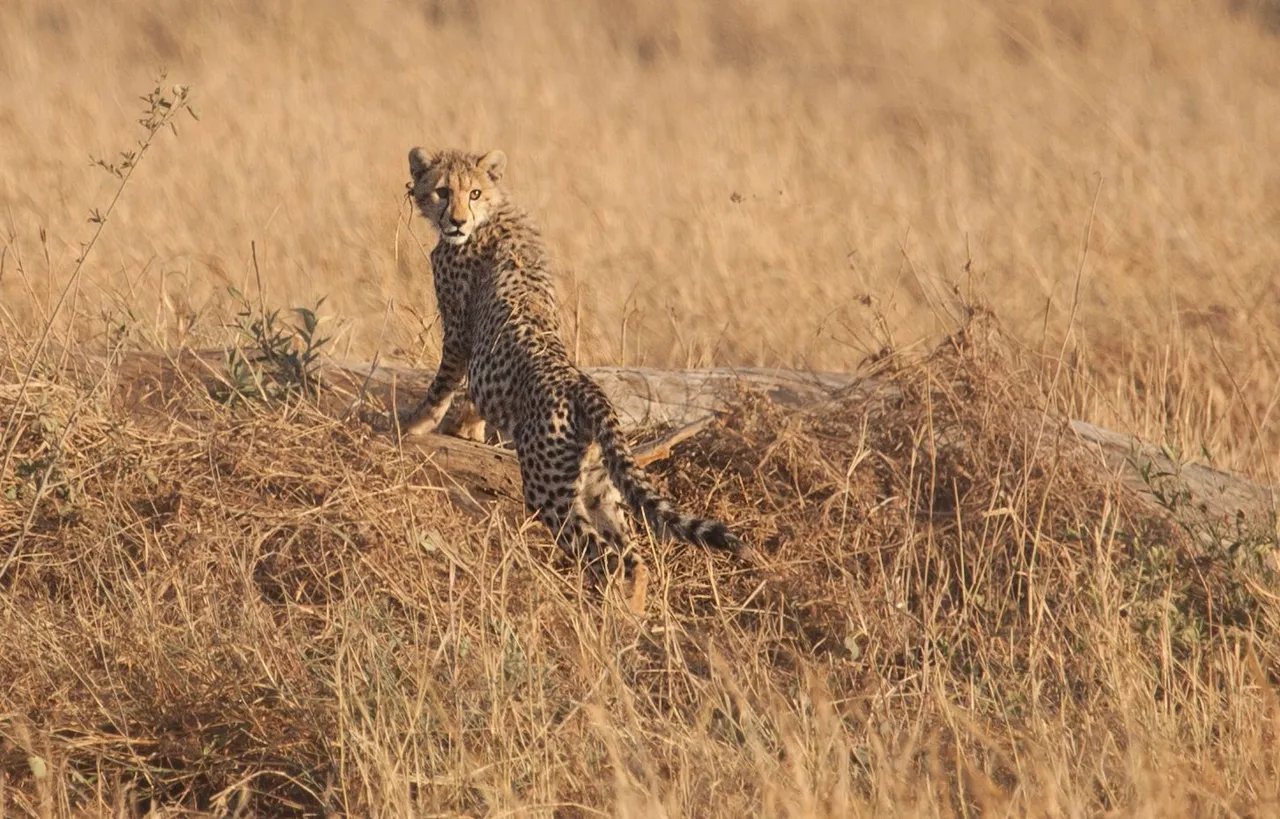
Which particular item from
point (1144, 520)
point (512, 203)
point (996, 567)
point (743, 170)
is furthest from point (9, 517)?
point (743, 170)

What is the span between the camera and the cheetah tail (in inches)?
147

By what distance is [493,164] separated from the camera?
540 centimetres

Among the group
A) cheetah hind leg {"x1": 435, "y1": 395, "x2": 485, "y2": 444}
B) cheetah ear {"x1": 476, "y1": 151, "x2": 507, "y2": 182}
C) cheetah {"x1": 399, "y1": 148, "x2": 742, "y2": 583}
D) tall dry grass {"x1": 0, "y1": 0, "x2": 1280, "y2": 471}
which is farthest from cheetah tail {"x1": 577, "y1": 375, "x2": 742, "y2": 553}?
cheetah ear {"x1": 476, "y1": 151, "x2": 507, "y2": 182}

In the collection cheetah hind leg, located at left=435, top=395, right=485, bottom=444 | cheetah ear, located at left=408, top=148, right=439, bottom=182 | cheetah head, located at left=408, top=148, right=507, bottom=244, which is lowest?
cheetah hind leg, located at left=435, top=395, right=485, bottom=444

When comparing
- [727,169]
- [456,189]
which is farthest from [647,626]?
[727,169]

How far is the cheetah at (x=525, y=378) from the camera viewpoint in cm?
420

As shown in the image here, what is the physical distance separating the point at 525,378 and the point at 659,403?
Answer: 60 cm

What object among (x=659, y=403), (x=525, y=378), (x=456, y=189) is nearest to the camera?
(x=525, y=378)

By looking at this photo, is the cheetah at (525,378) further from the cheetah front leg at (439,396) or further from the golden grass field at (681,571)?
the golden grass field at (681,571)

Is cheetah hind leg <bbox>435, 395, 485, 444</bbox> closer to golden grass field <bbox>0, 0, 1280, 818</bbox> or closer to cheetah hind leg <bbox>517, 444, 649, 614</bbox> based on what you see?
golden grass field <bbox>0, 0, 1280, 818</bbox>

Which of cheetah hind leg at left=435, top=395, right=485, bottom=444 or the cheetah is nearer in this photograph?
the cheetah

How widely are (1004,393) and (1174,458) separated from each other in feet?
1.55

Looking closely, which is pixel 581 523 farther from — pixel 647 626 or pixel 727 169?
pixel 727 169

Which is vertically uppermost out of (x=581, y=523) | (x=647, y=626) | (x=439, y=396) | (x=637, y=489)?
(x=439, y=396)
